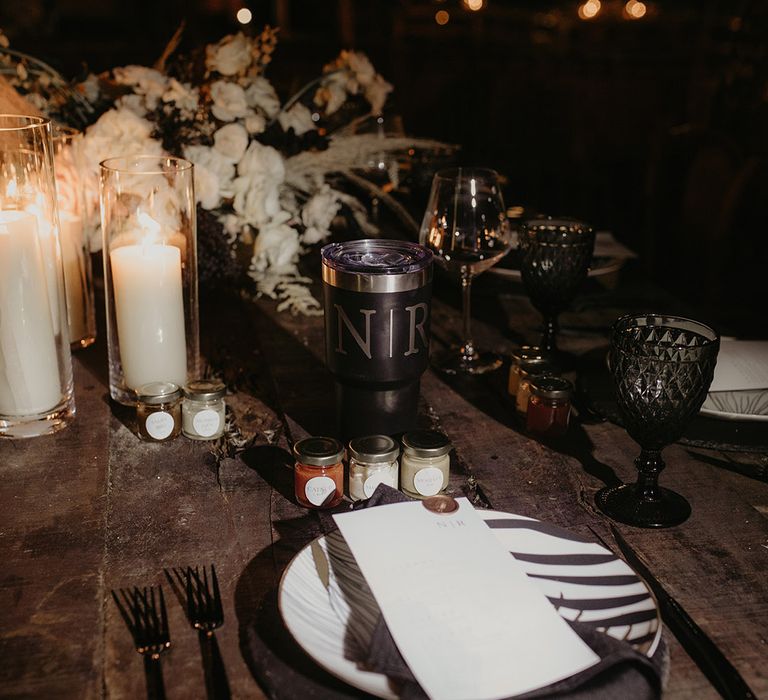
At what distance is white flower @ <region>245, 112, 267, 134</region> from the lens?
4.83 feet

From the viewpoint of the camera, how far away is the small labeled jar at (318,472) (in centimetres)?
83

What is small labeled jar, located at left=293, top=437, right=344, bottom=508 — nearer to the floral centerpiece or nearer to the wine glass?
the wine glass

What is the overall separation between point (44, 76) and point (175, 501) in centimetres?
101

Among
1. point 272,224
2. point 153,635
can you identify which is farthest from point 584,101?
point 153,635

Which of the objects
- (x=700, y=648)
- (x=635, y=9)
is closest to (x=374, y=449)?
(x=700, y=648)

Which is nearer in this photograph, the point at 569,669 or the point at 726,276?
the point at 569,669

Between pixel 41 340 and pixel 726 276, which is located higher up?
pixel 41 340

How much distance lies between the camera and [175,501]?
87cm

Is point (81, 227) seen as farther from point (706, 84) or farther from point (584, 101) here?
point (706, 84)

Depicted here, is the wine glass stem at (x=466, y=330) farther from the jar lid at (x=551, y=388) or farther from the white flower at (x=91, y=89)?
the white flower at (x=91, y=89)

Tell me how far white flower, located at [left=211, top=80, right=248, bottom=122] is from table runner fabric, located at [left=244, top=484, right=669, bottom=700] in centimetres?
106

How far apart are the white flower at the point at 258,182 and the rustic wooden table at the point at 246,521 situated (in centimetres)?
37

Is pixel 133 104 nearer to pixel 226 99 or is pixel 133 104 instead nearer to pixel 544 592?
pixel 226 99

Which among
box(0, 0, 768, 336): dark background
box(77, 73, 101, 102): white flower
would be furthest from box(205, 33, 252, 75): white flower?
box(0, 0, 768, 336): dark background
